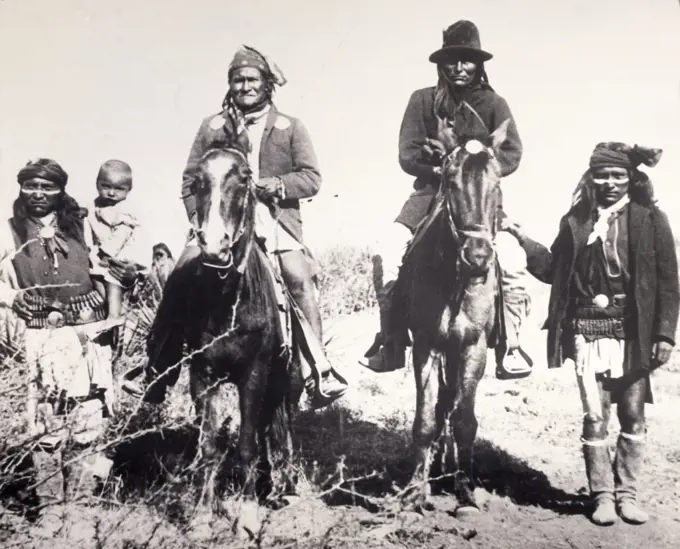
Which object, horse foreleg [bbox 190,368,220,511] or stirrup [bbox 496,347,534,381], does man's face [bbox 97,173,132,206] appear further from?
stirrup [bbox 496,347,534,381]

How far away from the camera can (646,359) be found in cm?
478

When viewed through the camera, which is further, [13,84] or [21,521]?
[13,84]

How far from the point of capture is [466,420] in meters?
4.88

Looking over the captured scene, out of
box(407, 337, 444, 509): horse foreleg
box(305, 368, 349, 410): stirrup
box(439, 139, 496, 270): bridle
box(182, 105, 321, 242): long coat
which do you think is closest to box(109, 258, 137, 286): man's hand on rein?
box(182, 105, 321, 242): long coat

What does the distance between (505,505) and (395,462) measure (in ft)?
2.69

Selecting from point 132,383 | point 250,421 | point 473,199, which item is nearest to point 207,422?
point 250,421

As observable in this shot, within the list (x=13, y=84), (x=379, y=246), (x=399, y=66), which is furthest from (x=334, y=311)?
(x=13, y=84)

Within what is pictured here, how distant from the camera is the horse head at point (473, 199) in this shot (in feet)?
14.9

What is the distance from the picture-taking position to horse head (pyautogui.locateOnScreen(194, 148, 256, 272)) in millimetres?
4242

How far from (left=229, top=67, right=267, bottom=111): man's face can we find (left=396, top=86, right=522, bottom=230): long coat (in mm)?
1073

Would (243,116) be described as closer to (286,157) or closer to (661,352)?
(286,157)

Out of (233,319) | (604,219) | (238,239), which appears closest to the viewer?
(238,239)

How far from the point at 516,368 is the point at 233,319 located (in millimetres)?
1949

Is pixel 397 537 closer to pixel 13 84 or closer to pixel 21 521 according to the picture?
pixel 21 521
